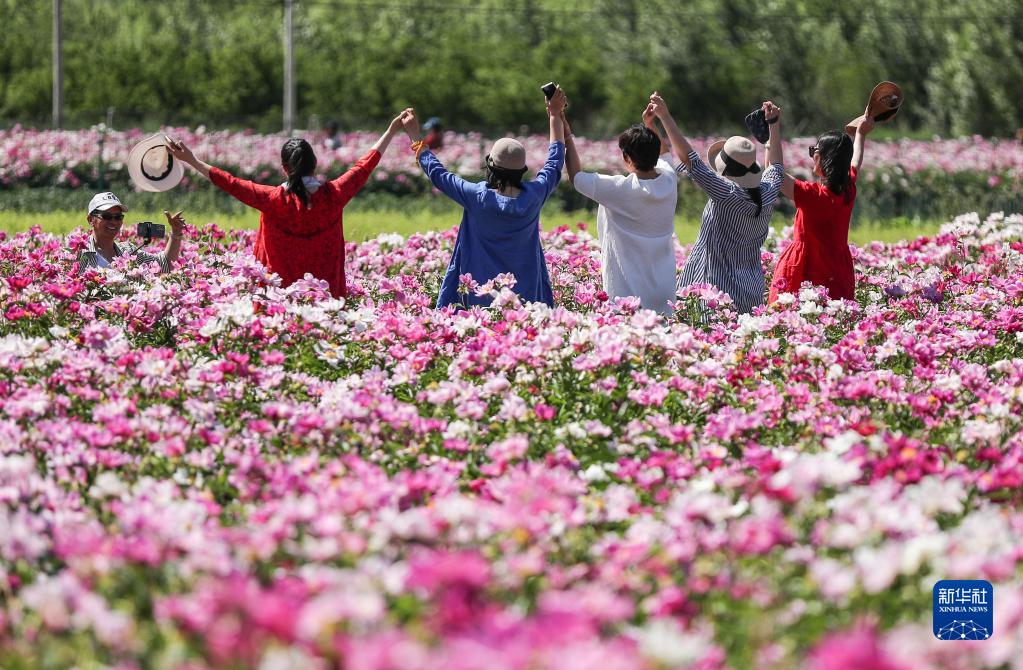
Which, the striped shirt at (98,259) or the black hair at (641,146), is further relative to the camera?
the striped shirt at (98,259)

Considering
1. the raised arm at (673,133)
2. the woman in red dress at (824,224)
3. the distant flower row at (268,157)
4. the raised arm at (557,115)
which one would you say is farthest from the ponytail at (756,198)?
the distant flower row at (268,157)

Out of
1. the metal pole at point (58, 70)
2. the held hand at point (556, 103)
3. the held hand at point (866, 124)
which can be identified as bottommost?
the held hand at point (556, 103)

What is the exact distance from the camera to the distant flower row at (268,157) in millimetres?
17359

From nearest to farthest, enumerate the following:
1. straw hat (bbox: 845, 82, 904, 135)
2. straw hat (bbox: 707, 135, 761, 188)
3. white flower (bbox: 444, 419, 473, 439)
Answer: white flower (bbox: 444, 419, 473, 439), straw hat (bbox: 707, 135, 761, 188), straw hat (bbox: 845, 82, 904, 135)

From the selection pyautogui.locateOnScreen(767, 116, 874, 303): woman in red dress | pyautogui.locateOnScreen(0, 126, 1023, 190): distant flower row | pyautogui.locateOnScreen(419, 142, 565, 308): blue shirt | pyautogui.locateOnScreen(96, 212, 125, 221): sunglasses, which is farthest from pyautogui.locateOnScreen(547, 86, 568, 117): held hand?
pyautogui.locateOnScreen(0, 126, 1023, 190): distant flower row

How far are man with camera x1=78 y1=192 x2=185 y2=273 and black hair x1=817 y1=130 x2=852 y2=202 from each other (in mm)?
3298

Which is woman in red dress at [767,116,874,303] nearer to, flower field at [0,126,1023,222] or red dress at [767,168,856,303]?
red dress at [767,168,856,303]

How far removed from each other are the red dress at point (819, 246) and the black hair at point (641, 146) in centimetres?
88

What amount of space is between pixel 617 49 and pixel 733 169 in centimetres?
3270

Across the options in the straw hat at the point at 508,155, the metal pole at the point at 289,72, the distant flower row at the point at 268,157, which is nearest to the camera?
the straw hat at the point at 508,155

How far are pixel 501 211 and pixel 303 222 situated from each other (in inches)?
39.9

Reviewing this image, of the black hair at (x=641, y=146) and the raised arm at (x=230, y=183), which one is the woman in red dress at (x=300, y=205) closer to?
the raised arm at (x=230, y=183)

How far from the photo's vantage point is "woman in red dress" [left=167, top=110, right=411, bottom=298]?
22.2 ft

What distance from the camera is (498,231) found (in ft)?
22.1
